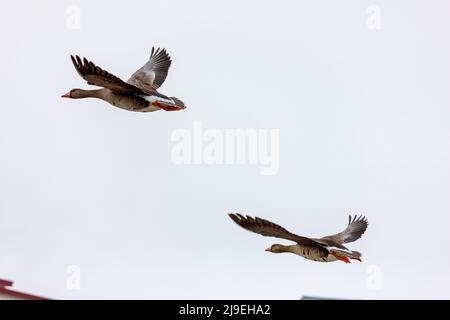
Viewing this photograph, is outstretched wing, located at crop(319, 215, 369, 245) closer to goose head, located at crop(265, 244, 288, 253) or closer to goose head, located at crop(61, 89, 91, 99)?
goose head, located at crop(265, 244, 288, 253)

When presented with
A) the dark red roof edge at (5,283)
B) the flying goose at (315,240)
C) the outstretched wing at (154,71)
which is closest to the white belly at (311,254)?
the flying goose at (315,240)

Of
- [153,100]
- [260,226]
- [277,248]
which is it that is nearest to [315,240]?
[277,248]

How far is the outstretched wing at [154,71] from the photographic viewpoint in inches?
1037

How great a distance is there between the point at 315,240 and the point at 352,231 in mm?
3052

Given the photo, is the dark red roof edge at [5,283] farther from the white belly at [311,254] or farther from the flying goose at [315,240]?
the white belly at [311,254]

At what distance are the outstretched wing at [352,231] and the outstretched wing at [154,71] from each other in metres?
4.57

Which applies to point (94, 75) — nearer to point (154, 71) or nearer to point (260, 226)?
point (260, 226)

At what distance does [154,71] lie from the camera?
1074 inches

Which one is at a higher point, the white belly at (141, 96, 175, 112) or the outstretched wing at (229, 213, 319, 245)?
the white belly at (141, 96, 175, 112)

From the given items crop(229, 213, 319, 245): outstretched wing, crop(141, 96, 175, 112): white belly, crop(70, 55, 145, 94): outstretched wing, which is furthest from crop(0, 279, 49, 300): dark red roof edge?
crop(229, 213, 319, 245): outstretched wing

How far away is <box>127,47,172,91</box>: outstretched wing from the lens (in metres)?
26.3
